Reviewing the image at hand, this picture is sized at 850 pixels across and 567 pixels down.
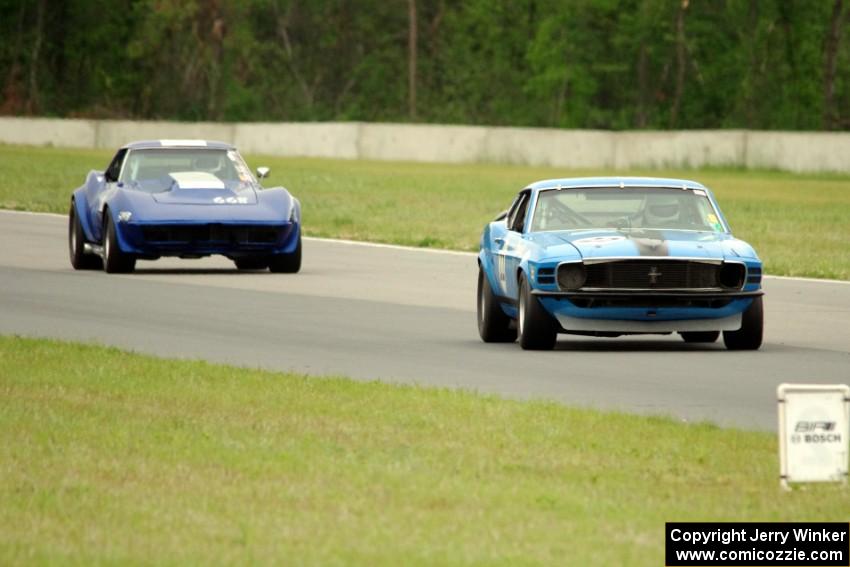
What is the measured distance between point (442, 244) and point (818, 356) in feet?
46.4

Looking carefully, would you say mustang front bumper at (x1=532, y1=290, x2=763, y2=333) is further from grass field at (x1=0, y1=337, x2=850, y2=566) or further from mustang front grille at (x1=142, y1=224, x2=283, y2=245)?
mustang front grille at (x1=142, y1=224, x2=283, y2=245)

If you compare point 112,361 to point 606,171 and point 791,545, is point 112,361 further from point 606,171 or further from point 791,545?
point 606,171

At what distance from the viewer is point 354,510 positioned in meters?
7.87

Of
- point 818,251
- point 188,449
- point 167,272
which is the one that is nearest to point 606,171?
point 818,251

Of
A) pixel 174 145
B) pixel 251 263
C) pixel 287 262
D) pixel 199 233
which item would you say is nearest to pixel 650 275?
pixel 199 233

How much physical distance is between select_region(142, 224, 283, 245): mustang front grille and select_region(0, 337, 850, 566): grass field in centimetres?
954

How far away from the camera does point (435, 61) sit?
100000 millimetres

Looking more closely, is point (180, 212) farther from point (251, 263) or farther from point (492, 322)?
point (492, 322)

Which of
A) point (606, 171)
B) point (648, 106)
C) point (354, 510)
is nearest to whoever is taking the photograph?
point (354, 510)

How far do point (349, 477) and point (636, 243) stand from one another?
6262mm

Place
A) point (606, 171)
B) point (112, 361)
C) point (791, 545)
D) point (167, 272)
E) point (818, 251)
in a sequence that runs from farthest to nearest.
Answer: point (606, 171) → point (818, 251) → point (167, 272) → point (112, 361) → point (791, 545)

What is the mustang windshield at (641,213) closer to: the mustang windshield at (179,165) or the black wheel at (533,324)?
the black wheel at (533,324)

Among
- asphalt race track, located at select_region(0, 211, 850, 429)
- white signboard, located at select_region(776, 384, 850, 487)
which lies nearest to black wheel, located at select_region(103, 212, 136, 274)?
asphalt race track, located at select_region(0, 211, 850, 429)

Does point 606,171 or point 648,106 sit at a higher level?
point 606,171
